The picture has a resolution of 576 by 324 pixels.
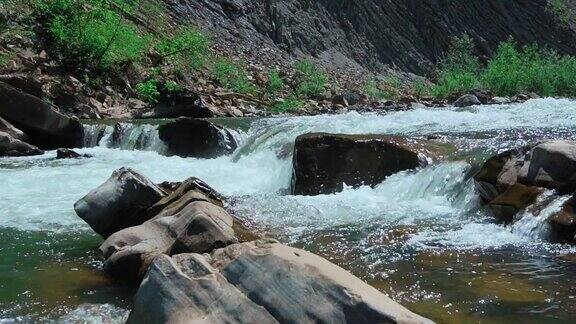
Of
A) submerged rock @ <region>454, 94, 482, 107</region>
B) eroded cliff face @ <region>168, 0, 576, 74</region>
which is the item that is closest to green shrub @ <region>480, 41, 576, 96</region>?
submerged rock @ <region>454, 94, 482, 107</region>

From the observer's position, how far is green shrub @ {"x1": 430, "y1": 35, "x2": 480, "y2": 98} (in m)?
22.8

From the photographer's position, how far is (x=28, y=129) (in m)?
12.4

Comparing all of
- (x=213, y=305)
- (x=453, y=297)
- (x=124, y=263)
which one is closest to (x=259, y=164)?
(x=124, y=263)

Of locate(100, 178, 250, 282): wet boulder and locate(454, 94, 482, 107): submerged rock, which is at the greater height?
locate(100, 178, 250, 282): wet boulder

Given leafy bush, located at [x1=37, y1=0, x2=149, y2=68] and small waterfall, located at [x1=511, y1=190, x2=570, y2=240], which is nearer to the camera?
small waterfall, located at [x1=511, y1=190, x2=570, y2=240]

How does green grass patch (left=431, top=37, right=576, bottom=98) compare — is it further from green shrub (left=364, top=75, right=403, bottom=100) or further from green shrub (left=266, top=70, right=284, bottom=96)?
green shrub (left=266, top=70, right=284, bottom=96)

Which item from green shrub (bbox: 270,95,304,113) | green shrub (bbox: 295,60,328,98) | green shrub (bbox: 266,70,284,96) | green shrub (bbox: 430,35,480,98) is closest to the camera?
green shrub (bbox: 270,95,304,113)

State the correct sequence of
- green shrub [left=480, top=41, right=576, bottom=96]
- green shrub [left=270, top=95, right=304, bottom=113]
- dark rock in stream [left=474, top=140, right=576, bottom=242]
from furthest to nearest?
1. green shrub [left=480, top=41, right=576, bottom=96]
2. green shrub [left=270, top=95, right=304, bottom=113]
3. dark rock in stream [left=474, top=140, right=576, bottom=242]

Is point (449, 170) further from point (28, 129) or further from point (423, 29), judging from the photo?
point (423, 29)

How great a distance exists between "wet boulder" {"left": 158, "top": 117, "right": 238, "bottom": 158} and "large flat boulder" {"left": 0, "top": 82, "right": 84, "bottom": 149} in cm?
205

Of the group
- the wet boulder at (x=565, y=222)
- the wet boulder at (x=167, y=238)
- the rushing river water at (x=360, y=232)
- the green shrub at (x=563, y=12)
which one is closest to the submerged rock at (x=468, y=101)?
the rushing river water at (x=360, y=232)

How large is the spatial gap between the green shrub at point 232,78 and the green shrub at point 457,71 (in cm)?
718

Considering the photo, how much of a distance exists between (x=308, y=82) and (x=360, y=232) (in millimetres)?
14705

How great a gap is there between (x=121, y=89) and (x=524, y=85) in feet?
46.9
